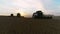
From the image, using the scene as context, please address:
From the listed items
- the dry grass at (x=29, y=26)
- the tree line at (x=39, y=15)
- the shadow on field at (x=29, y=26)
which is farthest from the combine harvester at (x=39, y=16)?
the dry grass at (x=29, y=26)

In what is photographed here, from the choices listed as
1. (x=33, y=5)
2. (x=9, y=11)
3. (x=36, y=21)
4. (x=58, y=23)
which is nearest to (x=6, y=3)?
(x=9, y=11)

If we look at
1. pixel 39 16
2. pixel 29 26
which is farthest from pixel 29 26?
pixel 39 16

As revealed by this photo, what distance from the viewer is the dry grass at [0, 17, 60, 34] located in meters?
5.31

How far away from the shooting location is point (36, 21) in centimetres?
573

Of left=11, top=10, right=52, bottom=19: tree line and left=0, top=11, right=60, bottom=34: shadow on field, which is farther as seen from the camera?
left=11, top=10, right=52, bottom=19: tree line

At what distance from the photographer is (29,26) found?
217 inches

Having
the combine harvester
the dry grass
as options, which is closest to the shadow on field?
the dry grass

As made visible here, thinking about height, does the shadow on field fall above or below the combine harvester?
below

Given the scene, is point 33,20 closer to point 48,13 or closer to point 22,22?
point 22,22

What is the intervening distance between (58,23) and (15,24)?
1436mm

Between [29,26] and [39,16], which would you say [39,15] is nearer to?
[39,16]

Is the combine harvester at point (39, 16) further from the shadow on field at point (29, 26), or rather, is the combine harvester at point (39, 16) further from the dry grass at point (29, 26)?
the dry grass at point (29, 26)

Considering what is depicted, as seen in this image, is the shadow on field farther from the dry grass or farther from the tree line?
the tree line

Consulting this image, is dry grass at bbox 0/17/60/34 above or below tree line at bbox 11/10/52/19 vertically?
below
